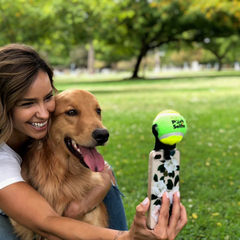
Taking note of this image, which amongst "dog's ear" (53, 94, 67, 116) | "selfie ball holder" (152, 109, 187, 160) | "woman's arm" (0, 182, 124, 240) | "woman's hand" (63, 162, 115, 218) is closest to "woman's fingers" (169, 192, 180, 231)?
"selfie ball holder" (152, 109, 187, 160)

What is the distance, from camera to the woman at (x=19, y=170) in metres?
1.67

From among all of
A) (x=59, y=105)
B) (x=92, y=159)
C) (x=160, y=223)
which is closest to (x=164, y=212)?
(x=160, y=223)

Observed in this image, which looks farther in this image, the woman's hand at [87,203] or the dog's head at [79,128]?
the woman's hand at [87,203]

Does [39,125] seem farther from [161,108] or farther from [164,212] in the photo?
[161,108]

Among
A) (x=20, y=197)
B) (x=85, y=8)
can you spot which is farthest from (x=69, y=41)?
(x=20, y=197)

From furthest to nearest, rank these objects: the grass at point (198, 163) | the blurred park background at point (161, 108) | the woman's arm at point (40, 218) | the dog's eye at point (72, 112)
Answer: the blurred park background at point (161, 108)
the grass at point (198, 163)
the dog's eye at point (72, 112)
the woman's arm at point (40, 218)

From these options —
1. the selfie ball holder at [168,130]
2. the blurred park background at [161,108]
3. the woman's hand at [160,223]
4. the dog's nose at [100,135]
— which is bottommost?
the blurred park background at [161,108]

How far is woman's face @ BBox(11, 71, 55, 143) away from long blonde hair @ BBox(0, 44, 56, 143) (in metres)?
0.04

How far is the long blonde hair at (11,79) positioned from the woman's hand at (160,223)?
3.58ft

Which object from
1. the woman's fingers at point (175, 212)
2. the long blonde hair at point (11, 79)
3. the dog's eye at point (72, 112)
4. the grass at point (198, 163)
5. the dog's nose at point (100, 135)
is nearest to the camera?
the woman's fingers at point (175, 212)

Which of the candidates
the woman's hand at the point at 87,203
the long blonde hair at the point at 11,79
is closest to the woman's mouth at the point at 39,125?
the long blonde hair at the point at 11,79

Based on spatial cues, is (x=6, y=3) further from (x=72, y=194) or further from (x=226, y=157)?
(x=72, y=194)

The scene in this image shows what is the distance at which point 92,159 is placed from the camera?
2.36 meters

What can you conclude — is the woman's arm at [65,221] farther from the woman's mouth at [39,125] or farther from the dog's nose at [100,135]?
the dog's nose at [100,135]
